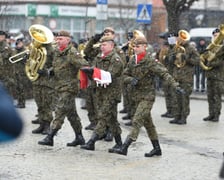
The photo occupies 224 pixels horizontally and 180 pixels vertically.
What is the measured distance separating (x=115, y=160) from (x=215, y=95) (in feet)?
16.6

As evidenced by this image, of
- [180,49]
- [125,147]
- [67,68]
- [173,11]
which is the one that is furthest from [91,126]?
[173,11]

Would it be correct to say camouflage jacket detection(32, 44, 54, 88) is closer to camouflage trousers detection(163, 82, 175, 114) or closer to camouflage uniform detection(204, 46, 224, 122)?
camouflage uniform detection(204, 46, 224, 122)

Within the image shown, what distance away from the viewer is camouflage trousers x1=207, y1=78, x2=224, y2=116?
1293 cm

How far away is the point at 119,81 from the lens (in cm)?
895

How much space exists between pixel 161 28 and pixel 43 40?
115 feet

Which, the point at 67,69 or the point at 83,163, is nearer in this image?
the point at 83,163

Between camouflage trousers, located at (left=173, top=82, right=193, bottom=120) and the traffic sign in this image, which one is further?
the traffic sign

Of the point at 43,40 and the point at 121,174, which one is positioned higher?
the point at 43,40

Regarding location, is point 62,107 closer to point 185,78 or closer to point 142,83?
point 142,83

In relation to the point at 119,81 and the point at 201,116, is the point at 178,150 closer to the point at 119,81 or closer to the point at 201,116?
the point at 119,81

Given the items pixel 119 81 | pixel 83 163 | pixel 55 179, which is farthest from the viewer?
pixel 119 81

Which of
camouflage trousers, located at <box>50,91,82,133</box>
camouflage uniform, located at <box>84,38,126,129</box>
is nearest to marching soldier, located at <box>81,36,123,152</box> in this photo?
camouflage trousers, located at <box>50,91,82,133</box>

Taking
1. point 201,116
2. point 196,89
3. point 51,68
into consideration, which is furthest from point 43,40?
point 196,89

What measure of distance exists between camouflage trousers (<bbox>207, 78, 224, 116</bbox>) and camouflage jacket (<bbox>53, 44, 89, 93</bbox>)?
4.50 metres
